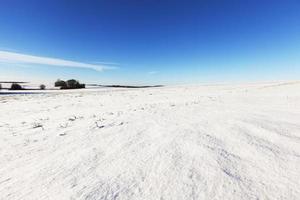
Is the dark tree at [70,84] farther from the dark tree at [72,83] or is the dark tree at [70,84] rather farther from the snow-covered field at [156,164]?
the snow-covered field at [156,164]

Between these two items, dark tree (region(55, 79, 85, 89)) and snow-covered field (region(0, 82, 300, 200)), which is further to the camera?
dark tree (region(55, 79, 85, 89))

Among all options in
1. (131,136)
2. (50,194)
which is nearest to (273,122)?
(131,136)

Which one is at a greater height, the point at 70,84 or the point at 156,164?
the point at 156,164

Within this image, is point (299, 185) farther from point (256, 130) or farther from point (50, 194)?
point (50, 194)

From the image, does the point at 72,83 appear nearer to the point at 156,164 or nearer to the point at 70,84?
the point at 70,84

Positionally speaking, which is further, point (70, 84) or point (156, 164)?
point (70, 84)

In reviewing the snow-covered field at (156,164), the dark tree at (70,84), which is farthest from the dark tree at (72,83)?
the snow-covered field at (156,164)

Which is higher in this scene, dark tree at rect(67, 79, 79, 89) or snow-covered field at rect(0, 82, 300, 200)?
snow-covered field at rect(0, 82, 300, 200)

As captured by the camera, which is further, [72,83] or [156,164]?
[72,83]

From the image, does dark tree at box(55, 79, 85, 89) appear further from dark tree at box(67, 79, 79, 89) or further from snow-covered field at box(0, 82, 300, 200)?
snow-covered field at box(0, 82, 300, 200)

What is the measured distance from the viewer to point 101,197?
2.32 m

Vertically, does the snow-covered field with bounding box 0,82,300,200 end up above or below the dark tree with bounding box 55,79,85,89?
above

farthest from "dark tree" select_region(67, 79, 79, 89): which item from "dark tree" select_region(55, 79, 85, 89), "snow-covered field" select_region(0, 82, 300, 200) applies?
"snow-covered field" select_region(0, 82, 300, 200)

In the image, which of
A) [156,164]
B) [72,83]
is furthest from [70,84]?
[156,164]
